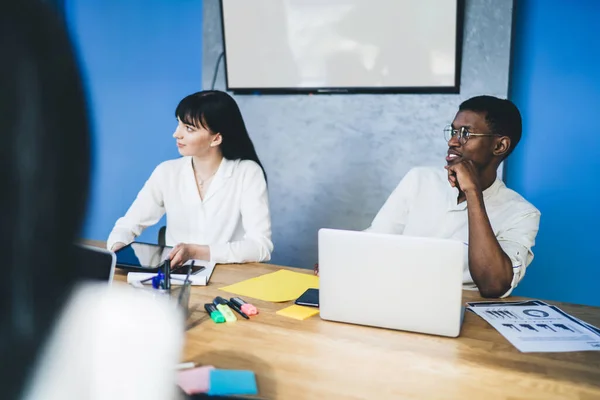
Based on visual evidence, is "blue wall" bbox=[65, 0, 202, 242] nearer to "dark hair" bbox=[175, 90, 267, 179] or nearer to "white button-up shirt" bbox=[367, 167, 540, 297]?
"dark hair" bbox=[175, 90, 267, 179]

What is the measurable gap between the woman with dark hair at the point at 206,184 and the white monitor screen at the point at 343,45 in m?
0.73

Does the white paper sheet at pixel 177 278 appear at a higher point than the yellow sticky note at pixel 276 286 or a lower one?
higher

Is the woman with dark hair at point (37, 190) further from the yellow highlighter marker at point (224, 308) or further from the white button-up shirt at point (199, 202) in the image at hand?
the white button-up shirt at point (199, 202)

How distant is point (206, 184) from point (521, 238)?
130 cm

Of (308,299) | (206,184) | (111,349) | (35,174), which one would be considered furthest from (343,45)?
(35,174)

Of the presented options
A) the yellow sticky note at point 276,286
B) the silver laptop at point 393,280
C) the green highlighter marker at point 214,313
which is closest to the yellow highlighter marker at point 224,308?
the green highlighter marker at point 214,313

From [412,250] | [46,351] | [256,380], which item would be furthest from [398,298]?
[46,351]

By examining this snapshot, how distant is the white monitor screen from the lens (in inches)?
101

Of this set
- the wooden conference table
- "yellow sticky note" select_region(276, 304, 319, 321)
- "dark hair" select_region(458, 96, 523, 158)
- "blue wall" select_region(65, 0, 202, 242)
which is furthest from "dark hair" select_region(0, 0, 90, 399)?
"blue wall" select_region(65, 0, 202, 242)

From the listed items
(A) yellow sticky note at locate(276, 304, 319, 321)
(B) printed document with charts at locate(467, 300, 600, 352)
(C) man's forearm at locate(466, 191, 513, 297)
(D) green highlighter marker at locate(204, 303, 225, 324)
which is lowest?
(B) printed document with charts at locate(467, 300, 600, 352)

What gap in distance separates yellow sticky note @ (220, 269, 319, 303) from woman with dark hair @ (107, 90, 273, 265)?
1.73 ft

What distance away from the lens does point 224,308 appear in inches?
52.5

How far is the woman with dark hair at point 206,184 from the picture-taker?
223cm

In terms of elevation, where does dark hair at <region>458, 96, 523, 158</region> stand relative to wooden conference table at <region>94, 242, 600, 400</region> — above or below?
above
